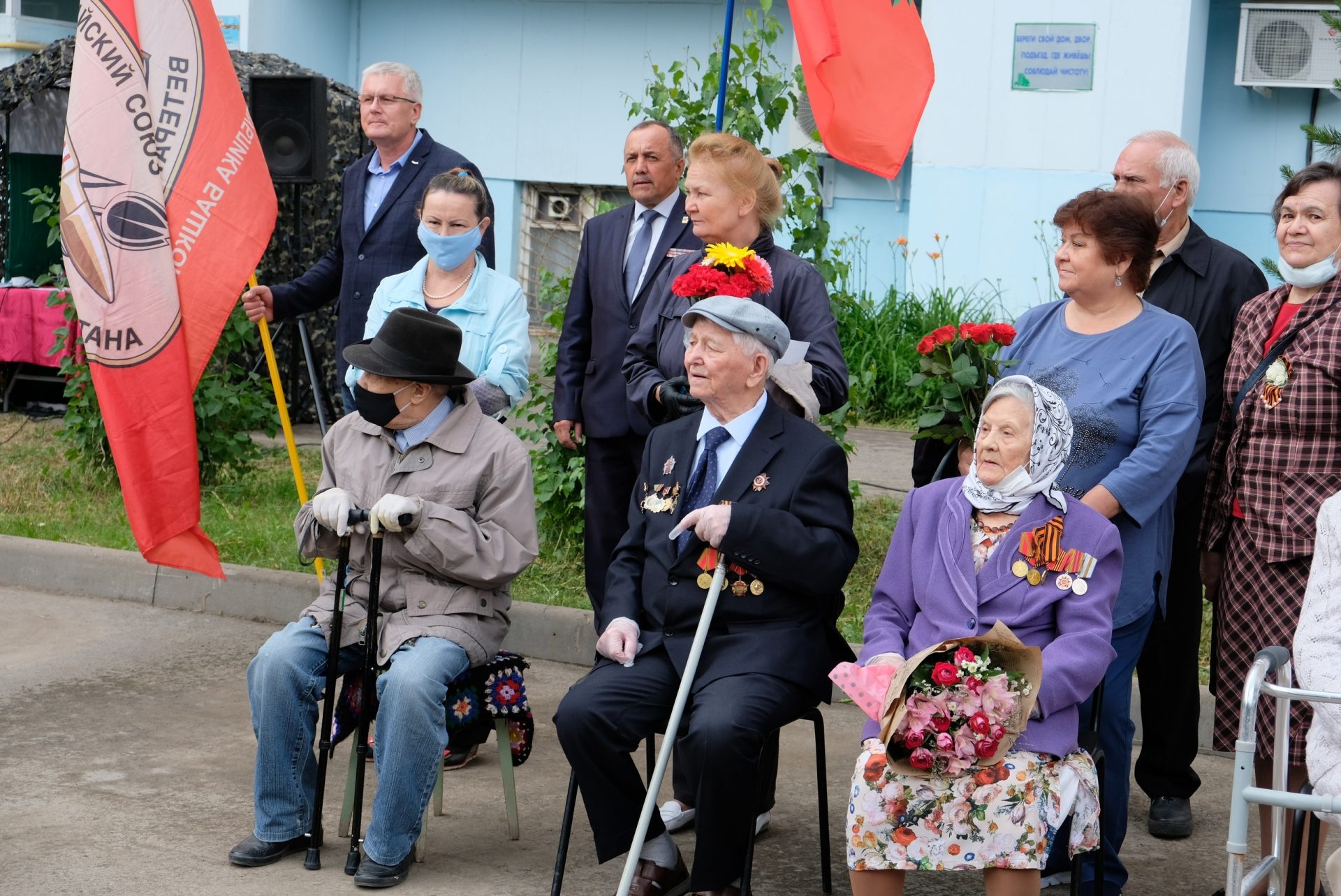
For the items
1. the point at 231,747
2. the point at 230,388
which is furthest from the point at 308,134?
the point at 231,747

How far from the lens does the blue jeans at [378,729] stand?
4.20 meters

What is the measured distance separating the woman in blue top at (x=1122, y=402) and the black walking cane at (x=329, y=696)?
6.54 feet

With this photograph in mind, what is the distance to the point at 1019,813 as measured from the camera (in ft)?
11.9

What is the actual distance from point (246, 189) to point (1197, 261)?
331 cm

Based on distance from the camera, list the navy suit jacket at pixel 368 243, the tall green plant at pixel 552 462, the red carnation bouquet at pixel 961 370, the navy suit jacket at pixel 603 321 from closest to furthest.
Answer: the red carnation bouquet at pixel 961 370
the navy suit jacket at pixel 603 321
the navy suit jacket at pixel 368 243
the tall green plant at pixel 552 462

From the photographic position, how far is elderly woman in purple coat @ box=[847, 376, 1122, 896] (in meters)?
3.63

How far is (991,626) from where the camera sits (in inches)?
152

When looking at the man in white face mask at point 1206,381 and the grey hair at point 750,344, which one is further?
the man in white face mask at point 1206,381

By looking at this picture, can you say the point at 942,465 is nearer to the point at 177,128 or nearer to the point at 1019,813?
the point at 1019,813

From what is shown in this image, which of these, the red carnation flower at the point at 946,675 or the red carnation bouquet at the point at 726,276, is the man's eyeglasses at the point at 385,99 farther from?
the red carnation flower at the point at 946,675

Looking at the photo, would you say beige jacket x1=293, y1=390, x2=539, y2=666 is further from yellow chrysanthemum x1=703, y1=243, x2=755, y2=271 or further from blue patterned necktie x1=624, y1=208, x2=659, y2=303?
blue patterned necktie x1=624, y1=208, x2=659, y2=303

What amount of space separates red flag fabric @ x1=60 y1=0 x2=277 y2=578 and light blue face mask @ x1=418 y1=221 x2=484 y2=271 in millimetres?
763

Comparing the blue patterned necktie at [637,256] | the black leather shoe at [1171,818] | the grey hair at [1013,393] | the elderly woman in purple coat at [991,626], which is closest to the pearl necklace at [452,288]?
the blue patterned necktie at [637,256]

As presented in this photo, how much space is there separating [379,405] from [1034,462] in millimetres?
1838
